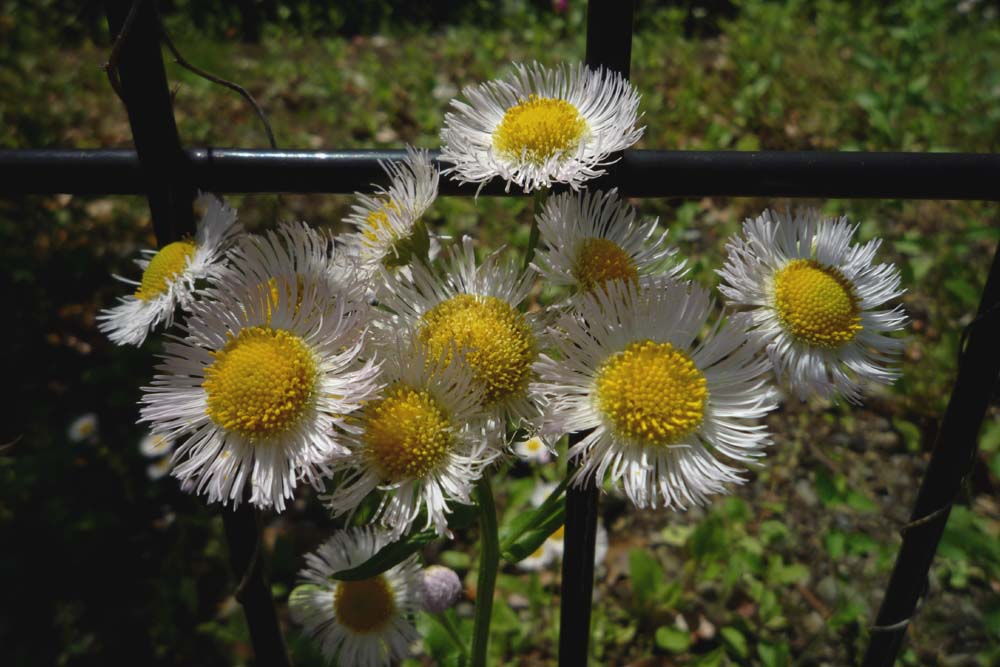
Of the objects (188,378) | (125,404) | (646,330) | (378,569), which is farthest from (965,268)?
(125,404)

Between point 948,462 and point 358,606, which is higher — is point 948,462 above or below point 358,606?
above

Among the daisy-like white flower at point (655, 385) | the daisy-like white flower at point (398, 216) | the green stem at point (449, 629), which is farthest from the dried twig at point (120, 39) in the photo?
the green stem at point (449, 629)

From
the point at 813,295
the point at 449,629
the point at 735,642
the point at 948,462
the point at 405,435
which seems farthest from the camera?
the point at 735,642

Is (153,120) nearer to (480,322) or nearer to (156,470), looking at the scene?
(480,322)

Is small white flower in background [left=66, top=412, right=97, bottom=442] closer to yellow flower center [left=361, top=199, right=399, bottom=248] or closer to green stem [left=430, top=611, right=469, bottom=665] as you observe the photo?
green stem [left=430, top=611, right=469, bottom=665]

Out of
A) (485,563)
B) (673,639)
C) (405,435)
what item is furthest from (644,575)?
(405,435)

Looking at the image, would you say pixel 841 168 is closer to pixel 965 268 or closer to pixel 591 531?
pixel 591 531

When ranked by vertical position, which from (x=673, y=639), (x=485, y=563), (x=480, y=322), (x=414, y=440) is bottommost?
(x=673, y=639)
